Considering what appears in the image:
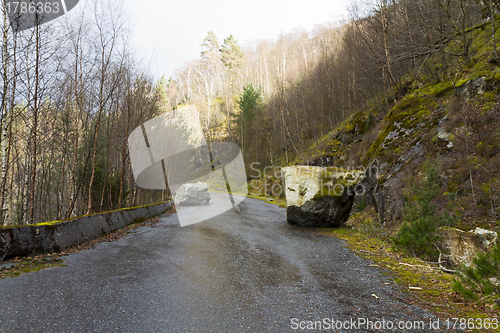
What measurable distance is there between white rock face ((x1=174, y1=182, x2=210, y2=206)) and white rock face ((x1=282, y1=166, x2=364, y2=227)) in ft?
29.1

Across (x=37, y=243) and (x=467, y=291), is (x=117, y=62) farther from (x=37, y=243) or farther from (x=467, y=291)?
(x=467, y=291)

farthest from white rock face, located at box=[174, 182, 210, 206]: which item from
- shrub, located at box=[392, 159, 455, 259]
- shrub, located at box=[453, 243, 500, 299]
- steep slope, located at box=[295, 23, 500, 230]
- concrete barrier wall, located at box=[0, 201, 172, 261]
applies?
shrub, located at box=[453, 243, 500, 299]

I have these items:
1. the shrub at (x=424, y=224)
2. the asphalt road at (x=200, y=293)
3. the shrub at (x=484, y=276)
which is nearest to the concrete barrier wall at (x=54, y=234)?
the asphalt road at (x=200, y=293)

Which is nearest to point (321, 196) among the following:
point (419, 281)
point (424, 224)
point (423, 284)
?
point (424, 224)

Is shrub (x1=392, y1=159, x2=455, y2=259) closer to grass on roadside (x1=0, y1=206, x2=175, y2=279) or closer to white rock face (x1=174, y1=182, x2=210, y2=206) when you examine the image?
grass on roadside (x1=0, y1=206, x2=175, y2=279)

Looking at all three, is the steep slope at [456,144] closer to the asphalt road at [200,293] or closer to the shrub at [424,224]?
the shrub at [424,224]

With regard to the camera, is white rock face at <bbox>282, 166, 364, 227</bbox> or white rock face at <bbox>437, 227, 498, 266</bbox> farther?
white rock face at <bbox>282, 166, 364, 227</bbox>

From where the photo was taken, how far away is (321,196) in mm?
9328

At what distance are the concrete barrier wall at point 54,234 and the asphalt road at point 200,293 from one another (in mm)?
596

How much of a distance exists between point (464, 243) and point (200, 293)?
4.36 meters

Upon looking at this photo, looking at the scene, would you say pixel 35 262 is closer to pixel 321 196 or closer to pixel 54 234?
pixel 54 234

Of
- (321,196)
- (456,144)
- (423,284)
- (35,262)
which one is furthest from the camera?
(321,196)

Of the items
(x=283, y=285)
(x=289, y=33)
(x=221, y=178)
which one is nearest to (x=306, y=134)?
(x=221, y=178)

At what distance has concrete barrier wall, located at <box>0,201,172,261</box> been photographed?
4691mm
